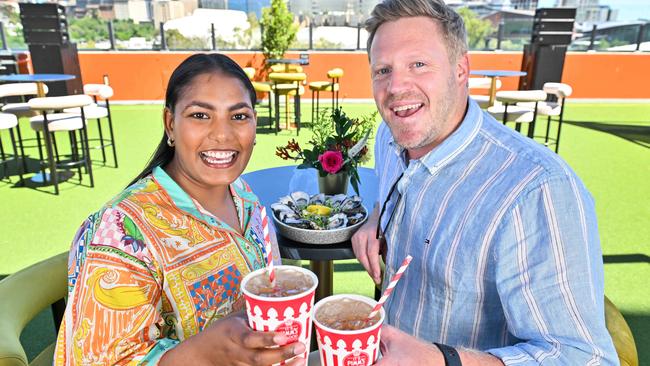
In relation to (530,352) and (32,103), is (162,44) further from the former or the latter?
(530,352)

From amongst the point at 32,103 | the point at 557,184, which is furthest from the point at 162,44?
the point at 557,184

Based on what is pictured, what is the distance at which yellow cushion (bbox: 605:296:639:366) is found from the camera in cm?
114

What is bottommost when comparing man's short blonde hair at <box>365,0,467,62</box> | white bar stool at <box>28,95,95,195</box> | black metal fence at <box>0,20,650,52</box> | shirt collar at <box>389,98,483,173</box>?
white bar stool at <box>28,95,95,195</box>

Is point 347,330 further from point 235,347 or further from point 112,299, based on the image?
point 112,299

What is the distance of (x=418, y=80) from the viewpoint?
4.65ft

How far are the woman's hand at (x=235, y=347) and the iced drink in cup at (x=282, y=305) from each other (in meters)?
0.02

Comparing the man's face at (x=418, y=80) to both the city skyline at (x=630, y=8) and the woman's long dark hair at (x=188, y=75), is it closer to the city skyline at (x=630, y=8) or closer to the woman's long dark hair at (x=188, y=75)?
the woman's long dark hair at (x=188, y=75)

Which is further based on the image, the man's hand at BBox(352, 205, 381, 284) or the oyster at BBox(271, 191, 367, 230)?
the oyster at BBox(271, 191, 367, 230)

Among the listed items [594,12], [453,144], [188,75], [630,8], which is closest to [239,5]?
[594,12]

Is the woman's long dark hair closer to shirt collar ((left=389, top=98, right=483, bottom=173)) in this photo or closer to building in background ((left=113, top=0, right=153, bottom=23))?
shirt collar ((left=389, top=98, right=483, bottom=173))

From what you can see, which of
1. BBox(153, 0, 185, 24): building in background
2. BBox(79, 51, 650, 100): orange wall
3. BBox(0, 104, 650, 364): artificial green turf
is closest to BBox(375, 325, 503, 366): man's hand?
BBox(0, 104, 650, 364): artificial green turf

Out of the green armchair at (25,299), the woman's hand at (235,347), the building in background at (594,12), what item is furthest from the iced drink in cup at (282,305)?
the building in background at (594,12)

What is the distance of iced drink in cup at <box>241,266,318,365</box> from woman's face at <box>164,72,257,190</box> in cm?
55

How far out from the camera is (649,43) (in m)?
11.9
